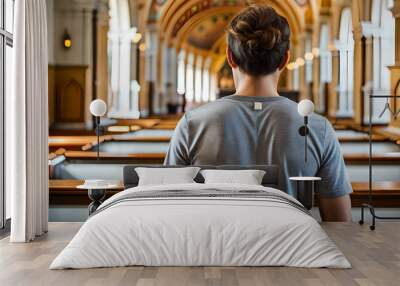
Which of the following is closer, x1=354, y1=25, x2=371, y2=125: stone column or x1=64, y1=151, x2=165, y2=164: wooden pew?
x1=64, y1=151, x2=165, y2=164: wooden pew

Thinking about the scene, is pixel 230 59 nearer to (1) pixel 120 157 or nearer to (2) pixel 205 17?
(1) pixel 120 157

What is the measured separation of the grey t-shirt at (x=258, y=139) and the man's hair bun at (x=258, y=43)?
210mm

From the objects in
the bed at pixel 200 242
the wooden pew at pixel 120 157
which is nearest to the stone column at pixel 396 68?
the wooden pew at pixel 120 157


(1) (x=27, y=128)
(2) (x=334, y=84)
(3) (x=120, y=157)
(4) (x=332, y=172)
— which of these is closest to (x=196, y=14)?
(2) (x=334, y=84)

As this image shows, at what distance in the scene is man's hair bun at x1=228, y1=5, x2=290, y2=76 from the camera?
3.99m

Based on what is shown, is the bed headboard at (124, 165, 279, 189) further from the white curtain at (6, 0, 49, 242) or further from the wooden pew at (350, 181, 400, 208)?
the wooden pew at (350, 181, 400, 208)

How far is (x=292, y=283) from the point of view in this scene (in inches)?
143

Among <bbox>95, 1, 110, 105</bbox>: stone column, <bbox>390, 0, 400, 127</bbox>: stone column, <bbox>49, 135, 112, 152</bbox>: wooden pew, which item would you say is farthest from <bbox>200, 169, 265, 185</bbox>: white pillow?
<bbox>95, 1, 110, 105</bbox>: stone column

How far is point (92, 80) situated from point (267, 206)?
1221cm

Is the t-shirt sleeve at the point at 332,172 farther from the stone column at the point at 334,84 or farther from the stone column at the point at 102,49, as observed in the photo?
the stone column at the point at 334,84

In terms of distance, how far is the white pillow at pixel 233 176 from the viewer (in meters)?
4.79

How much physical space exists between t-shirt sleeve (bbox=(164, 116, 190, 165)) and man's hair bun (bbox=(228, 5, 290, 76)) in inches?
20.2

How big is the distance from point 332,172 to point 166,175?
4.21 ft

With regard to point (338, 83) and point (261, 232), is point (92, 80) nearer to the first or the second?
point (338, 83)
